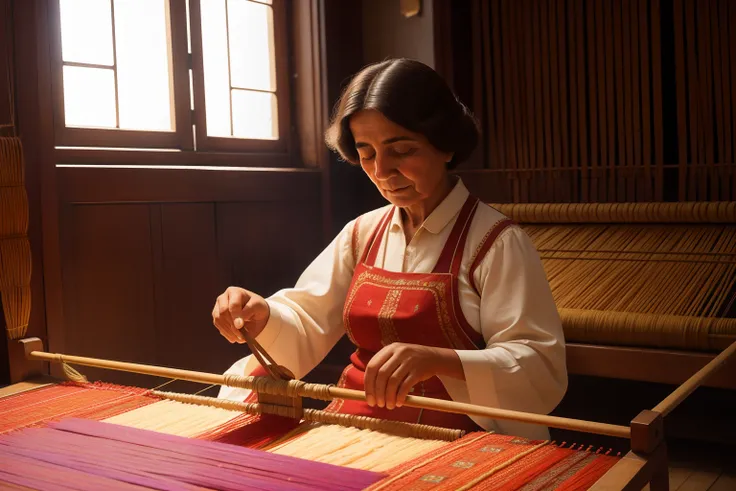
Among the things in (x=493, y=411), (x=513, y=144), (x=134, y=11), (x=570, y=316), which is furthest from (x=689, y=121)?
(x=493, y=411)

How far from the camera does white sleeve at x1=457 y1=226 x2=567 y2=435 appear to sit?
1542 mm

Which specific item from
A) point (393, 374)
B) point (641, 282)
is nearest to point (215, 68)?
point (641, 282)

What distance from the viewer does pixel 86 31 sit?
2643mm

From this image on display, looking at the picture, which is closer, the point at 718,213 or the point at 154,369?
the point at 154,369

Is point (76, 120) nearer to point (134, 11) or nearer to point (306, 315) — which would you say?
point (134, 11)

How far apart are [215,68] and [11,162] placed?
1329mm

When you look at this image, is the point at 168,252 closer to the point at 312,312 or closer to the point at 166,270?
the point at 166,270

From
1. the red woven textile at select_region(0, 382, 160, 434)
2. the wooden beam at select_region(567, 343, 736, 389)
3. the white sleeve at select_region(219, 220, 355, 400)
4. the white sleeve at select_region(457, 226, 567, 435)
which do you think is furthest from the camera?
the wooden beam at select_region(567, 343, 736, 389)

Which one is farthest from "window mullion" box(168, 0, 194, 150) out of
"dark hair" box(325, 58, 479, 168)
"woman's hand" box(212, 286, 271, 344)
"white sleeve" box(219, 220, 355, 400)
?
"woman's hand" box(212, 286, 271, 344)

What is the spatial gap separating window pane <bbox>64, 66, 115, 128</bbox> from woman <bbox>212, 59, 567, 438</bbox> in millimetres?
1143

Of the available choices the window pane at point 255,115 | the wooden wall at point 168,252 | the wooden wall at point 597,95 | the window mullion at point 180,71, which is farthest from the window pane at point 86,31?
the wooden wall at point 597,95

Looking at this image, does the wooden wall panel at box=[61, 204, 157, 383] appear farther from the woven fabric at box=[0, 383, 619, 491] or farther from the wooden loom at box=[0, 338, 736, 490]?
the woven fabric at box=[0, 383, 619, 491]

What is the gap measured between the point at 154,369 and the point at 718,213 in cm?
218

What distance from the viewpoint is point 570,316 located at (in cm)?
244
